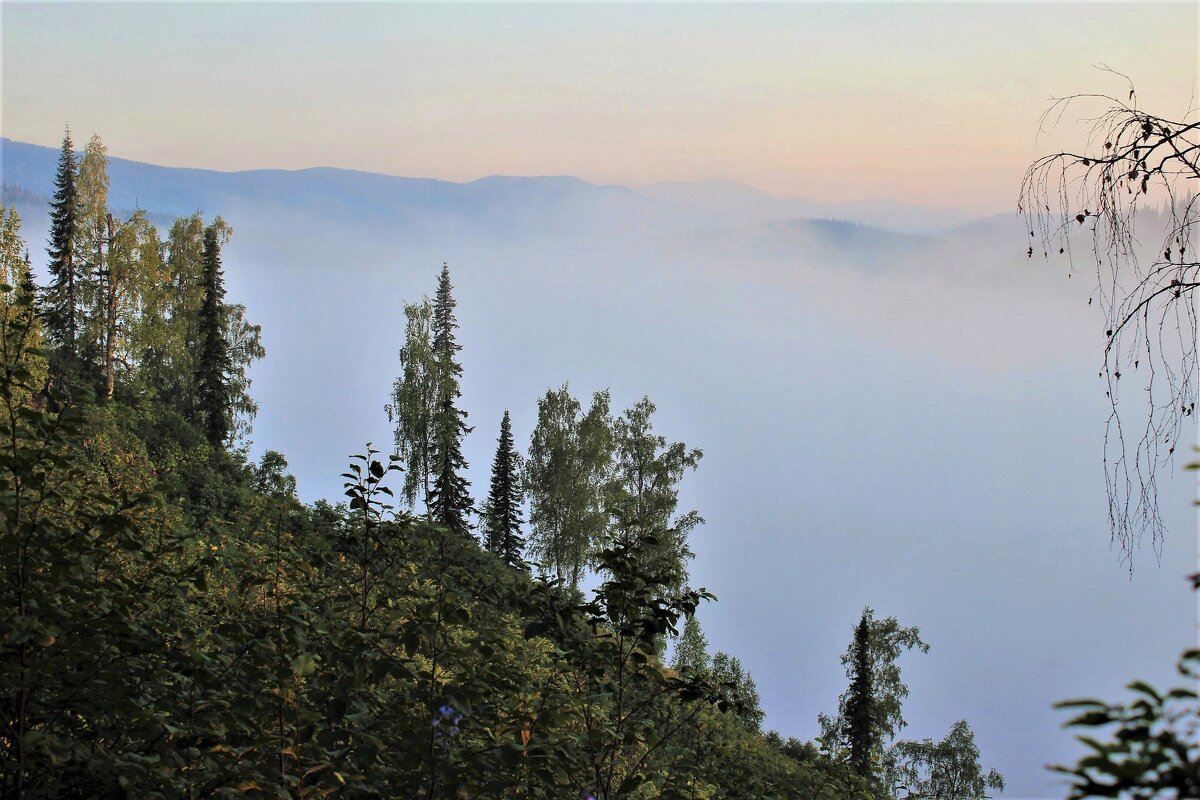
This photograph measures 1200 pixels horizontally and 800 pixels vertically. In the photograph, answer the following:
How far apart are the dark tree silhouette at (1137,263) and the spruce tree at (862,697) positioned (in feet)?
76.1

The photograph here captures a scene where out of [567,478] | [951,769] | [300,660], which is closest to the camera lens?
Answer: [300,660]

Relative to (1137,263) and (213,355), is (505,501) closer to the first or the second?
(213,355)

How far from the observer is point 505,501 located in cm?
3216

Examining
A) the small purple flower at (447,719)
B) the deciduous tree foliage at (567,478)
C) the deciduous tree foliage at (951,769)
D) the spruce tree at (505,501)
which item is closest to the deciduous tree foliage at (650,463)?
the deciduous tree foliage at (567,478)

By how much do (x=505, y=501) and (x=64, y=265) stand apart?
16.8 m

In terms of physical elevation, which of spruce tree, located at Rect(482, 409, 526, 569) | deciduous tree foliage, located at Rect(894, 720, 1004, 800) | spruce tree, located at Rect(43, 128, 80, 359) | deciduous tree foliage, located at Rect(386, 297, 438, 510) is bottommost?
deciduous tree foliage, located at Rect(894, 720, 1004, 800)

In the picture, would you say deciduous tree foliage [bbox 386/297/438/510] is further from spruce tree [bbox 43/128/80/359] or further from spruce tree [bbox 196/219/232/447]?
spruce tree [bbox 43/128/80/359]

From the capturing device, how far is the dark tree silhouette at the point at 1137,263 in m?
2.58

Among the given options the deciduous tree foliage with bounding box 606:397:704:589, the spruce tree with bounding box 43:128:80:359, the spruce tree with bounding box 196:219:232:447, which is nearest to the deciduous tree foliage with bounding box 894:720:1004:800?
the deciduous tree foliage with bounding box 606:397:704:589

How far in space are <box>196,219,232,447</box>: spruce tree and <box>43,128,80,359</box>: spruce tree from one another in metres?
3.89

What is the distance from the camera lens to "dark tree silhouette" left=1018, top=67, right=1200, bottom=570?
Answer: 8.48 ft

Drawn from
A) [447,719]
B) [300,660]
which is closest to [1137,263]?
[447,719]

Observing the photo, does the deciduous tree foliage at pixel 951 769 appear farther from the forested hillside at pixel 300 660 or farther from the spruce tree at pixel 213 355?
the spruce tree at pixel 213 355

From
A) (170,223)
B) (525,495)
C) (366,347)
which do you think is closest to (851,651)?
(525,495)
